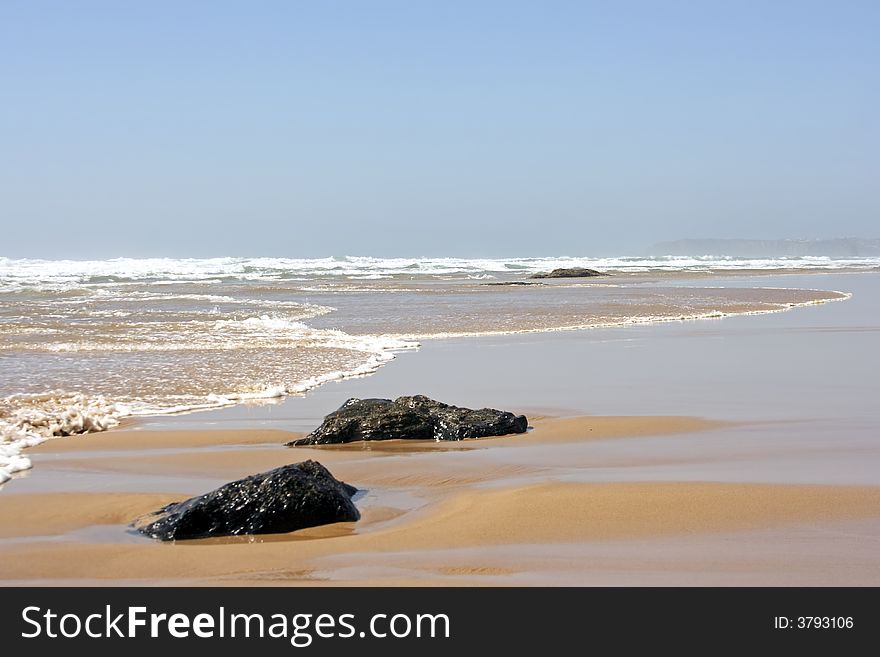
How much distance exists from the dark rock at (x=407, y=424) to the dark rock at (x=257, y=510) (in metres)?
2.54

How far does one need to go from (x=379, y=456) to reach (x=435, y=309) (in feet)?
58.9

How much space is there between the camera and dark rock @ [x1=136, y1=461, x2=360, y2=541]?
16.8 feet

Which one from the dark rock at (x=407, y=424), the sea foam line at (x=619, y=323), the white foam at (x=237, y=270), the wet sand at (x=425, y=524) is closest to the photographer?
the wet sand at (x=425, y=524)

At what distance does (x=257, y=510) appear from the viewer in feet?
17.1

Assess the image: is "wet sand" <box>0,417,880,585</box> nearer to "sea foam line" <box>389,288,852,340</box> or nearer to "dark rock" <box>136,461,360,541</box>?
"dark rock" <box>136,461,360,541</box>

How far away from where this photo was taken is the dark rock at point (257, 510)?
202 inches

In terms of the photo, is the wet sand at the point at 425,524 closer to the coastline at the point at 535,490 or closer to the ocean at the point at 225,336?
the coastline at the point at 535,490

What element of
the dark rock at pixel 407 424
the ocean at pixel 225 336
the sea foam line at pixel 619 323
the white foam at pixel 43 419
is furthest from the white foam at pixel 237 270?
the dark rock at pixel 407 424

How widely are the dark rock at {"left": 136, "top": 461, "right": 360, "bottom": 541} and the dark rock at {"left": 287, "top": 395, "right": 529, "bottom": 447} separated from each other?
2536 millimetres

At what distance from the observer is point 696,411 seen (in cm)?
885

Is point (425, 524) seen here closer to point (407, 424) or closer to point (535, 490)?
point (535, 490)

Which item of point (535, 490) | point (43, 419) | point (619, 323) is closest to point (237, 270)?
point (619, 323)

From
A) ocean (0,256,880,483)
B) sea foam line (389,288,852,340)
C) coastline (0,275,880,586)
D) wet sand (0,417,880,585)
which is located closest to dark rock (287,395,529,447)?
coastline (0,275,880,586)
